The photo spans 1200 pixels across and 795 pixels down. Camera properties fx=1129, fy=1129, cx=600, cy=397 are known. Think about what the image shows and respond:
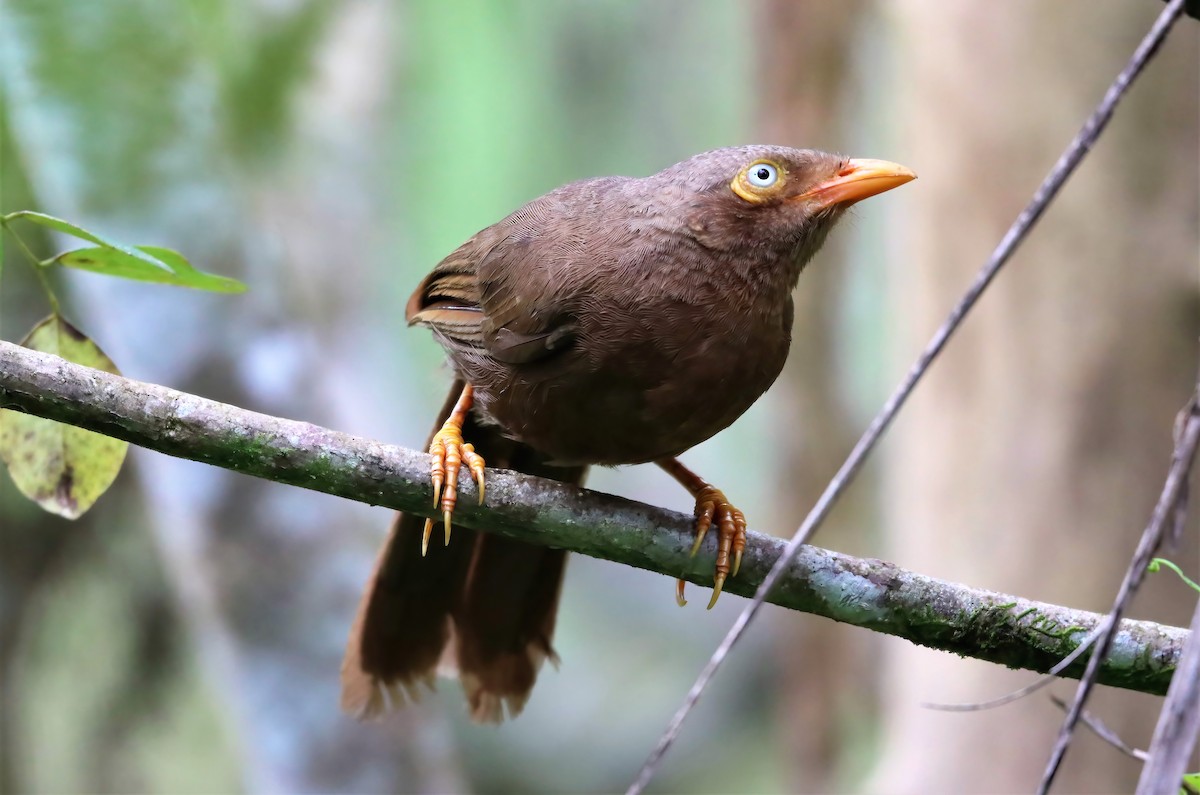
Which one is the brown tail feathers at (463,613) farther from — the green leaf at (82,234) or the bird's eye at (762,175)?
the green leaf at (82,234)

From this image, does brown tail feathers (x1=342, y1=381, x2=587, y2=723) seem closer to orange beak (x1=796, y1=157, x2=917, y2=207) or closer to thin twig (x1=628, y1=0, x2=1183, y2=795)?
orange beak (x1=796, y1=157, x2=917, y2=207)

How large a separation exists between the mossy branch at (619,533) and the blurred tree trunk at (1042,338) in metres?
3.06

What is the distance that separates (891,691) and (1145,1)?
4376mm

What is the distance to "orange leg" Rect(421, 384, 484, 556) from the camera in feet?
9.52

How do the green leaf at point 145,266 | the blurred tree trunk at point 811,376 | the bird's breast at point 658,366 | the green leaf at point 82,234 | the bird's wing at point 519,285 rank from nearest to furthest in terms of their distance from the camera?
the green leaf at point 82,234 < the green leaf at point 145,266 < the bird's breast at point 658,366 < the bird's wing at point 519,285 < the blurred tree trunk at point 811,376

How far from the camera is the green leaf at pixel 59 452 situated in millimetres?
2873

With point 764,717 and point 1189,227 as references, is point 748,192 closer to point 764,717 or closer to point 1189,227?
point 1189,227

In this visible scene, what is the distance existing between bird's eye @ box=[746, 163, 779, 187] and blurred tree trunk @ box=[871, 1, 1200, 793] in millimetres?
3028

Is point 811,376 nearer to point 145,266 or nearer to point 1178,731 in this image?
point 145,266

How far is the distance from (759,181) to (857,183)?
281 millimetres

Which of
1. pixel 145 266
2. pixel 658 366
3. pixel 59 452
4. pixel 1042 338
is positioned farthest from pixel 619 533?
pixel 1042 338

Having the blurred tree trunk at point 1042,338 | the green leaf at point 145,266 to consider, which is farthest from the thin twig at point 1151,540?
the blurred tree trunk at point 1042,338

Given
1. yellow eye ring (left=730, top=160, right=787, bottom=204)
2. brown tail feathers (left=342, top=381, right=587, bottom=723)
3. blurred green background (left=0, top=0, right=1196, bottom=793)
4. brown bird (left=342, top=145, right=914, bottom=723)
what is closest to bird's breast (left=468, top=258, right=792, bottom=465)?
brown bird (left=342, top=145, right=914, bottom=723)

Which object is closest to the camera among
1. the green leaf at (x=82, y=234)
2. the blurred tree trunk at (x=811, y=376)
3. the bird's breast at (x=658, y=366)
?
the green leaf at (x=82, y=234)
